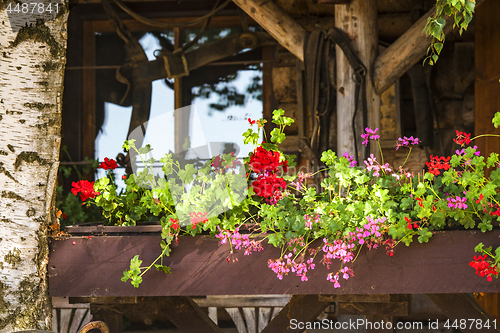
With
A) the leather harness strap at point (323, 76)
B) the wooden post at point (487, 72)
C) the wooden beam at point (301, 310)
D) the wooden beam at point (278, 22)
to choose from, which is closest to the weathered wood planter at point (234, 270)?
the wooden beam at point (301, 310)

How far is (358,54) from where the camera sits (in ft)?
8.16

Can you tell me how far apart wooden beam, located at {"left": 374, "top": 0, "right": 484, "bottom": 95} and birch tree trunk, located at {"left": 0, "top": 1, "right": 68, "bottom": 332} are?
5.36ft

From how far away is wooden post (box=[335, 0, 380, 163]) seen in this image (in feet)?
8.15

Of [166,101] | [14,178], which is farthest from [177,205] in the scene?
[166,101]

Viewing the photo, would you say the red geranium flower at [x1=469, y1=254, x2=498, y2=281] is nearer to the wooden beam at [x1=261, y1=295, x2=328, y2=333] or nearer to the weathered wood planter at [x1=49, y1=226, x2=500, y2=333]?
the weathered wood planter at [x1=49, y1=226, x2=500, y2=333]

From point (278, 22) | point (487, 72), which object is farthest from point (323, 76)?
point (487, 72)

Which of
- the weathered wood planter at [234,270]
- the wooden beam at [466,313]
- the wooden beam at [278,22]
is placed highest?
the wooden beam at [278,22]

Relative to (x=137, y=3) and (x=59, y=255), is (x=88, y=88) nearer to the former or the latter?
(x=137, y=3)

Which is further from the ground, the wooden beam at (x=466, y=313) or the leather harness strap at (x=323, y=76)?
the leather harness strap at (x=323, y=76)

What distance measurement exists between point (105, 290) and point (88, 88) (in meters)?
2.96

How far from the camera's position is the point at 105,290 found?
1698 mm

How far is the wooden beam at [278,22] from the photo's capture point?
2676 mm

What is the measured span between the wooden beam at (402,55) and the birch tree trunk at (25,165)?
1.63 metres

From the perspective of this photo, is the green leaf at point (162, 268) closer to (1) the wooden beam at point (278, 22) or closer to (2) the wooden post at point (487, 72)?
(1) the wooden beam at point (278, 22)
